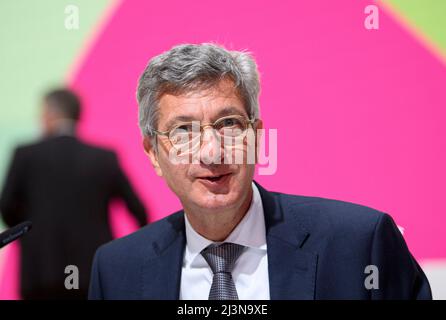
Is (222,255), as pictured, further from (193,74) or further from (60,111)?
(60,111)

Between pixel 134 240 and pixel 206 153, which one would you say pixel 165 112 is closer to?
pixel 206 153

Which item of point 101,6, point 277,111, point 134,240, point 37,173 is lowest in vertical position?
point 134,240

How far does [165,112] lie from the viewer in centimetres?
174

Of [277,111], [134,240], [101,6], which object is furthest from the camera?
[101,6]

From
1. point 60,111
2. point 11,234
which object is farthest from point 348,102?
point 11,234

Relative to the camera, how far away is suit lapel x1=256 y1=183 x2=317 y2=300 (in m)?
1.67

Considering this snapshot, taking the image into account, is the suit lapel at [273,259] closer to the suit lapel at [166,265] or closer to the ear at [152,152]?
the suit lapel at [166,265]

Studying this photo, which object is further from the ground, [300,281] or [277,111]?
[277,111]

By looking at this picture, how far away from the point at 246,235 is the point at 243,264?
0.08 metres

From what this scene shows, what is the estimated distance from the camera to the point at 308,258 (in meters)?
1.72

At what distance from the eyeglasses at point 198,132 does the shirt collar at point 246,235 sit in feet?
0.79

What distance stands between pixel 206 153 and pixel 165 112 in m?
0.18
